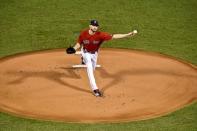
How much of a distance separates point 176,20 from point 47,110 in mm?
9339

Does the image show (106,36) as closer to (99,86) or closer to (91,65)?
(91,65)

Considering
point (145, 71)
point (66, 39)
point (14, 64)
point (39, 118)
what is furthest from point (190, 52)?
point (39, 118)

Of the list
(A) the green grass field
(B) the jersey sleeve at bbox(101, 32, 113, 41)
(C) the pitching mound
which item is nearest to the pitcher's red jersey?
(B) the jersey sleeve at bbox(101, 32, 113, 41)

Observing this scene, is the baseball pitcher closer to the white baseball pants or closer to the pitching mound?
the white baseball pants

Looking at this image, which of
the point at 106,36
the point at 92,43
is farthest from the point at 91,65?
the point at 106,36

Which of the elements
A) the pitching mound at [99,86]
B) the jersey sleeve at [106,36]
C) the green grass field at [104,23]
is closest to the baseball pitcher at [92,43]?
the jersey sleeve at [106,36]

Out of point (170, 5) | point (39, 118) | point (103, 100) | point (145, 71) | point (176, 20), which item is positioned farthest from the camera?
point (170, 5)

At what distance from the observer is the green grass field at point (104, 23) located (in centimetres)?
1642

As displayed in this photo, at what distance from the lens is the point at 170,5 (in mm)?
20516

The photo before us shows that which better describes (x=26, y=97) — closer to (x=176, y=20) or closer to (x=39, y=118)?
(x=39, y=118)

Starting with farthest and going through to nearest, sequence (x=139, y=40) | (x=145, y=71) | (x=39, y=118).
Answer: (x=139, y=40), (x=145, y=71), (x=39, y=118)

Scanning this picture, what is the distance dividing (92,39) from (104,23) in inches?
249

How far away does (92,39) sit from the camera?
1229cm

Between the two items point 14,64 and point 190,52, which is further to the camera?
point 190,52
